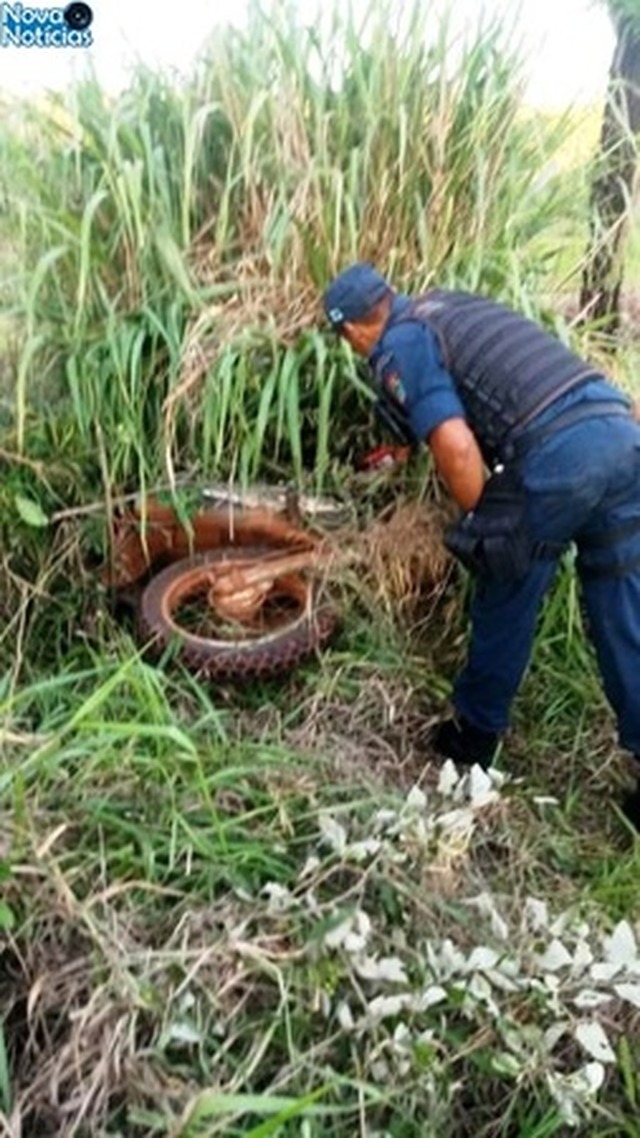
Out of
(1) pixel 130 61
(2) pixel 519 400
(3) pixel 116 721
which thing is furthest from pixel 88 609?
(1) pixel 130 61

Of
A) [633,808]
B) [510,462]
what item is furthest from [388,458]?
[633,808]

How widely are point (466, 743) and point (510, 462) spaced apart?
2.31 ft

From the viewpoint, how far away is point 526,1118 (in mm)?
2027

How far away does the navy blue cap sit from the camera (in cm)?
278

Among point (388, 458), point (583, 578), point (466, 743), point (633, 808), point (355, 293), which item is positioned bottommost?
point (633, 808)

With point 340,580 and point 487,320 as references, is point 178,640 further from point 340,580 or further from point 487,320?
point 487,320

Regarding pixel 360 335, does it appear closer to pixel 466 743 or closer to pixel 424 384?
pixel 424 384

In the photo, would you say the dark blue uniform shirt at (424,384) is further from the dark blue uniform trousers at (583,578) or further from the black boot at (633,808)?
the black boot at (633,808)

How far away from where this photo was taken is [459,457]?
8.68 feet

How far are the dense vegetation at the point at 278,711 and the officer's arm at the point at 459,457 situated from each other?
1.34 feet

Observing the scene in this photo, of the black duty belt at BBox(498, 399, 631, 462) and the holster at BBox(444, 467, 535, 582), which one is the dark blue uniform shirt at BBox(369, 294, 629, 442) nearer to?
the black duty belt at BBox(498, 399, 631, 462)

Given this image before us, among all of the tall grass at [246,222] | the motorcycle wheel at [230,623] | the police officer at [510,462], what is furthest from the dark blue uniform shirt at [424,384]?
the motorcycle wheel at [230,623]

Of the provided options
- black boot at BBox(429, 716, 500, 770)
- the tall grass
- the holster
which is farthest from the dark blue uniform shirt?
black boot at BBox(429, 716, 500, 770)

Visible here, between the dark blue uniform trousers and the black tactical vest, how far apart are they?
10cm
